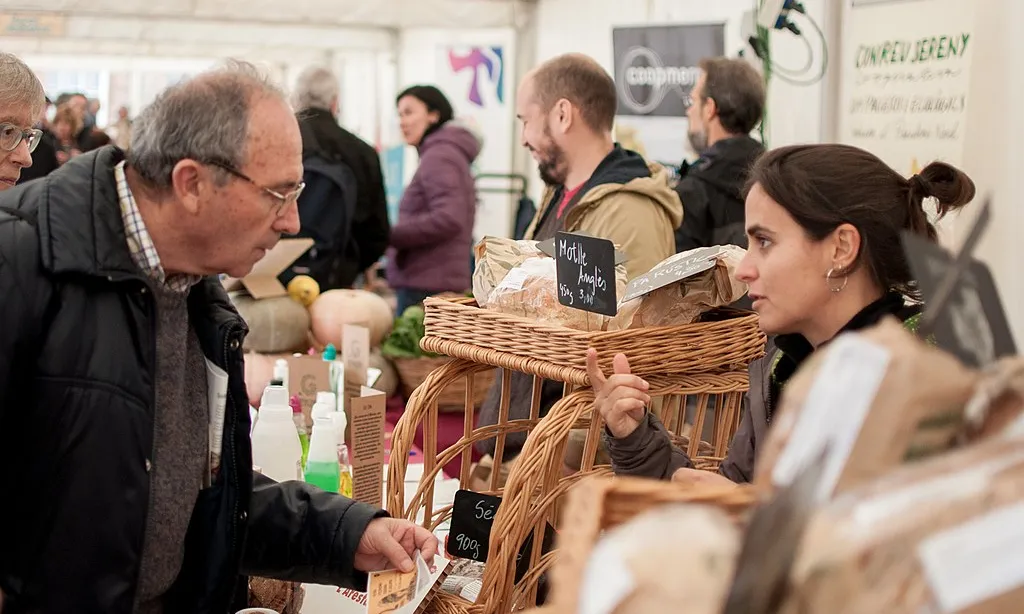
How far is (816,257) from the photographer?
1.75 meters

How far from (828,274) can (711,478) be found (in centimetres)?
41

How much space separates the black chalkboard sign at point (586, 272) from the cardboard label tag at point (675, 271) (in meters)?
0.09

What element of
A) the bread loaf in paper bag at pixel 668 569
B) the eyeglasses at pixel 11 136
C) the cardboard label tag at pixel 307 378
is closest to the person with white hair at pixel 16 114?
the eyeglasses at pixel 11 136

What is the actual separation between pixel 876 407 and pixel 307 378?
7.06 feet

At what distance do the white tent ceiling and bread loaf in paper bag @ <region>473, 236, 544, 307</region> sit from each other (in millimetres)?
5945

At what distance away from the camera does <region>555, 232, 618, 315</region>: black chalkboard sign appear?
1.74m

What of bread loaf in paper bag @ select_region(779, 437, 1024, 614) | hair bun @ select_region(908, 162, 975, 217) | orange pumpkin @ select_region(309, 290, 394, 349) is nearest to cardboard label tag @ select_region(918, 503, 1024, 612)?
bread loaf in paper bag @ select_region(779, 437, 1024, 614)

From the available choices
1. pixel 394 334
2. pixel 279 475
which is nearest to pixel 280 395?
pixel 279 475

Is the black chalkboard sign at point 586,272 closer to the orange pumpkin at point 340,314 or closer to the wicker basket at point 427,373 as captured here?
the orange pumpkin at point 340,314

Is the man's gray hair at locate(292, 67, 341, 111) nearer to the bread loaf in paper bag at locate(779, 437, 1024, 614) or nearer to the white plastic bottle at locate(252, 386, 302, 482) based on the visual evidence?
the white plastic bottle at locate(252, 386, 302, 482)

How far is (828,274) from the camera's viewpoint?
1.75 metres

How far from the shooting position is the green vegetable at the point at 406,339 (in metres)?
3.93

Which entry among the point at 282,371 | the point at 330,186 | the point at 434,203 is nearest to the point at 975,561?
the point at 282,371

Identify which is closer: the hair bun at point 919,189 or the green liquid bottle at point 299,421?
the hair bun at point 919,189
